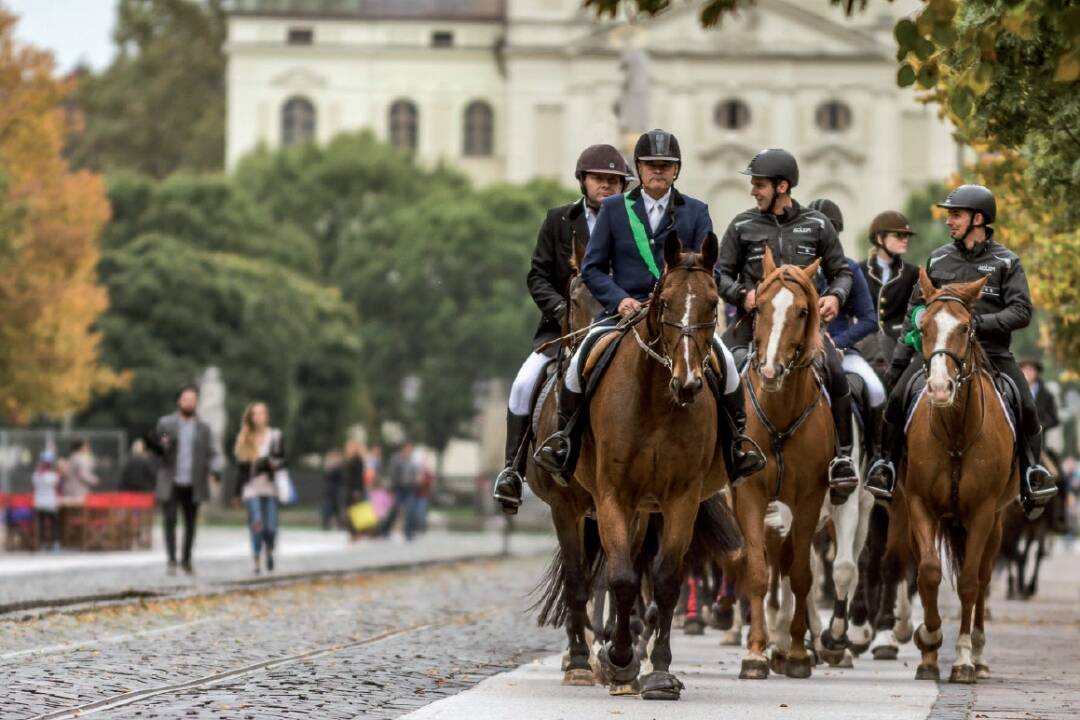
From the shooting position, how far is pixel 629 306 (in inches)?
484

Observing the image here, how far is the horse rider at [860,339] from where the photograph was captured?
14.8 meters

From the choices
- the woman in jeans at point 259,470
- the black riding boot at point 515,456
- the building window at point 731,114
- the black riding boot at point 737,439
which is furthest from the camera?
the building window at point 731,114

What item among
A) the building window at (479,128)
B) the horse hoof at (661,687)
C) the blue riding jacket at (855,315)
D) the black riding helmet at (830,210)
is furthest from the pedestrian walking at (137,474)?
the building window at (479,128)

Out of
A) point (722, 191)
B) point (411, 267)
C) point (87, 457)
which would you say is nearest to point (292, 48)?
point (722, 191)

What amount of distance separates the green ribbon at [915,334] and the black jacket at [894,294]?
2525 millimetres

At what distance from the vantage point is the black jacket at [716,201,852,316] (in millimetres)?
14492

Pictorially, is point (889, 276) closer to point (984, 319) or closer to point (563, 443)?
point (984, 319)

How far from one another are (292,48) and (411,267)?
121 ft

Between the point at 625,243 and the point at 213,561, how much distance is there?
20338 millimetres

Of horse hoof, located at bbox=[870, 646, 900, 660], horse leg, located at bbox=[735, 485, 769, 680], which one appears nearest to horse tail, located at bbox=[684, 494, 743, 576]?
horse leg, located at bbox=[735, 485, 769, 680]

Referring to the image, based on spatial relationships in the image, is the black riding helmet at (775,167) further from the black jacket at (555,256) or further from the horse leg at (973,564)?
the horse leg at (973,564)

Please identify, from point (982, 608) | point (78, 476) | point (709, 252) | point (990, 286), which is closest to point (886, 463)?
point (982, 608)

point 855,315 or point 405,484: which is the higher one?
point 855,315

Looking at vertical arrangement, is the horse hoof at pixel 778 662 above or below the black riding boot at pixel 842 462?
below
